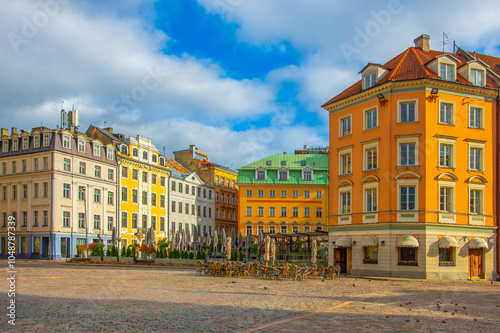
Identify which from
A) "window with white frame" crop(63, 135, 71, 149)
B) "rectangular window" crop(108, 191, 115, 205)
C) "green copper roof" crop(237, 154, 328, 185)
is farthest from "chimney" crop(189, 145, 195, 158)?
"window with white frame" crop(63, 135, 71, 149)

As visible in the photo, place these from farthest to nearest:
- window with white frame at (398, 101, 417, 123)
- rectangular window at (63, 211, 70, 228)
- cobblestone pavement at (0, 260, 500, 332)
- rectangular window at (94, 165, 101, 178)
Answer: rectangular window at (94, 165, 101, 178) < rectangular window at (63, 211, 70, 228) < window with white frame at (398, 101, 417, 123) < cobblestone pavement at (0, 260, 500, 332)

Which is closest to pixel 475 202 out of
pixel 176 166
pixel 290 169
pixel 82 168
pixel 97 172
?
pixel 290 169

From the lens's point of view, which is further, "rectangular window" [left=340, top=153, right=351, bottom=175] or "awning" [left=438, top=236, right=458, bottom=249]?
"rectangular window" [left=340, top=153, right=351, bottom=175]

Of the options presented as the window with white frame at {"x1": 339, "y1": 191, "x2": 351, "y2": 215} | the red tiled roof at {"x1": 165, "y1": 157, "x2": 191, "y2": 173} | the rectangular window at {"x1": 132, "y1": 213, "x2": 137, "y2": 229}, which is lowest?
the rectangular window at {"x1": 132, "y1": 213, "x2": 137, "y2": 229}

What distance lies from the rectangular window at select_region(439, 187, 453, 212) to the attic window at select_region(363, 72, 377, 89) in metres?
8.41

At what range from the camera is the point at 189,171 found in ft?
279

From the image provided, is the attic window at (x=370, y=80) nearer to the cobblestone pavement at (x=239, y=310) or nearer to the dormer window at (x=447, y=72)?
the dormer window at (x=447, y=72)

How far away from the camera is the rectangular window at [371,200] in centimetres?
3503

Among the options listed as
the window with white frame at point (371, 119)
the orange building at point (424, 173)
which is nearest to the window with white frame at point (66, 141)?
the orange building at point (424, 173)

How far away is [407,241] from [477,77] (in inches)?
486

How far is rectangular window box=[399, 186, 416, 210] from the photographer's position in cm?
3356

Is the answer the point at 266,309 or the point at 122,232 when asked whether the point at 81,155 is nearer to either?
the point at 122,232

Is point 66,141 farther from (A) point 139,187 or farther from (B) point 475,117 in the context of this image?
(B) point 475,117

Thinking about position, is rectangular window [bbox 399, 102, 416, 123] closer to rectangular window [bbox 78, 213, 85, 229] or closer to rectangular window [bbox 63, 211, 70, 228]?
rectangular window [bbox 63, 211, 70, 228]
